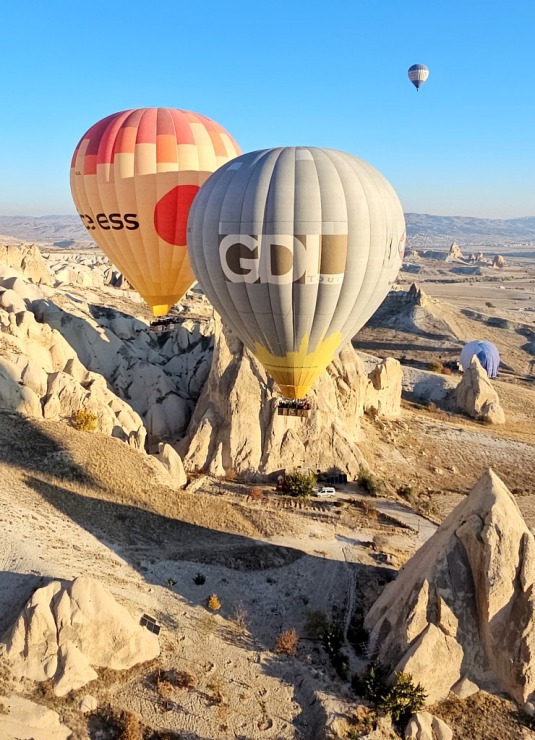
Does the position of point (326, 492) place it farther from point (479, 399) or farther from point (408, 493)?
point (479, 399)

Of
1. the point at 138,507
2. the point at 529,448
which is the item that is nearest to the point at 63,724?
the point at 138,507

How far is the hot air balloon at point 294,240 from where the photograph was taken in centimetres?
1875

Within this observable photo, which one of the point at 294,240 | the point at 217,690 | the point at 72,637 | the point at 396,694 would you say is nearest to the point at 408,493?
the point at 396,694

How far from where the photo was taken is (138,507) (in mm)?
21891

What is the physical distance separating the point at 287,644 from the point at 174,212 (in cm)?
1945

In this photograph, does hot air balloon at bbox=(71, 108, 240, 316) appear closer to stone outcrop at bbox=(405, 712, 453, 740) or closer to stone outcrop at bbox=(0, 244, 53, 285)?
stone outcrop at bbox=(405, 712, 453, 740)

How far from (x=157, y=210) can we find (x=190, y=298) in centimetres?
4125

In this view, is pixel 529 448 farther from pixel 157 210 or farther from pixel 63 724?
pixel 63 724

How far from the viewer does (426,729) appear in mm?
13820

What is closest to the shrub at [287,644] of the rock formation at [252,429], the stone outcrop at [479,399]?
the rock formation at [252,429]

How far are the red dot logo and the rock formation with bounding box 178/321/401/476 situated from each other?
Result: 6127 mm

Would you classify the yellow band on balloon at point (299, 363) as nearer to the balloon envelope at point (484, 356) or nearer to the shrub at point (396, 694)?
the shrub at point (396, 694)

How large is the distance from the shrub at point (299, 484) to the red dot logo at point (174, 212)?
13.0 metres

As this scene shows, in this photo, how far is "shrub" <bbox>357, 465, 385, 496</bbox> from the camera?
2686 cm
